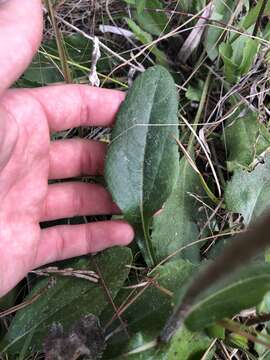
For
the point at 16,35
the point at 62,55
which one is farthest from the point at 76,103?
the point at 16,35

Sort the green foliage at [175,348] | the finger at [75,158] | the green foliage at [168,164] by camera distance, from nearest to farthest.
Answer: the green foliage at [175,348]
the green foliage at [168,164]
the finger at [75,158]

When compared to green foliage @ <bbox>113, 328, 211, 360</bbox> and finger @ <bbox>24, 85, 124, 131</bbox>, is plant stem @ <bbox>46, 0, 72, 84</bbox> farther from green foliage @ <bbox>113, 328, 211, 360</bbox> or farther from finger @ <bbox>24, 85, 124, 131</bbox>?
green foliage @ <bbox>113, 328, 211, 360</bbox>

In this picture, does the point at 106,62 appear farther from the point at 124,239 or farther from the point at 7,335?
the point at 7,335

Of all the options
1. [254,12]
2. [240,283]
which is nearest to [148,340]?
[240,283]

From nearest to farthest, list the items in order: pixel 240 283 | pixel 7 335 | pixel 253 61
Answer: pixel 240 283, pixel 7 335, pixel 253 61

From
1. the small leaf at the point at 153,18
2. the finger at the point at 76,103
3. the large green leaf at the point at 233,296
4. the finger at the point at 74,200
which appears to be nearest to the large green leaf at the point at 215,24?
the small leaf at the point at 153,18

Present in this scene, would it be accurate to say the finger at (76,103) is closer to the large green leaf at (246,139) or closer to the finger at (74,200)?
the finger at (74,200)
